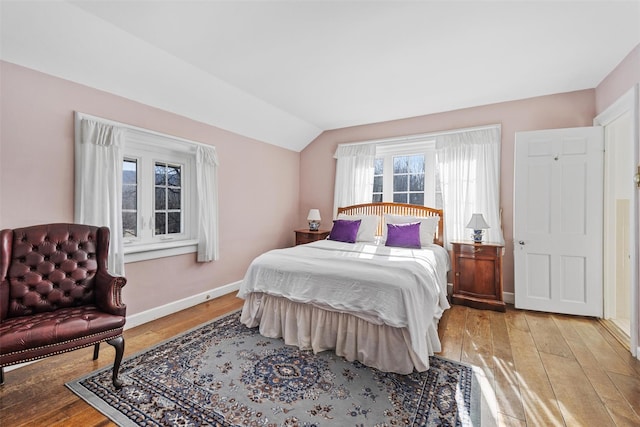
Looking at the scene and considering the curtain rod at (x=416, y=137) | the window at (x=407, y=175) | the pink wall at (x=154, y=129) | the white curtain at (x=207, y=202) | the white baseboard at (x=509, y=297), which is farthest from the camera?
the window at (x=407, y=175)

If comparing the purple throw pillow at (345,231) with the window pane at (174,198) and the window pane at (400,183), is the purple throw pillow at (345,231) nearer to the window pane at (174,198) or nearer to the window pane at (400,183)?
the window pane at (400,183)

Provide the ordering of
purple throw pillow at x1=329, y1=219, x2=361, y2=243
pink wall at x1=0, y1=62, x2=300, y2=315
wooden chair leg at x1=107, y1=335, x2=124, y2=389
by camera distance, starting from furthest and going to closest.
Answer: purple throw pillow at x1=329, y1=219, x2=361, y2=243 → pink wall at x1=0, y1=62, x2=300, y2=315 → wooden chair leg at x1=107, y1=335, x2=124, y2=389

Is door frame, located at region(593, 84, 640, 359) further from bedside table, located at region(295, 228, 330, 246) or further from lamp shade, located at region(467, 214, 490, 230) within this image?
bedside table, located at region(295, 228, 330, 246)

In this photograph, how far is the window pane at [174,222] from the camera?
139 inches

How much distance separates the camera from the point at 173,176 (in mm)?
3547

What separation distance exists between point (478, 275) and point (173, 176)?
399 cm

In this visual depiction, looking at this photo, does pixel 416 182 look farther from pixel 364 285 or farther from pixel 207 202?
pixel 207 202

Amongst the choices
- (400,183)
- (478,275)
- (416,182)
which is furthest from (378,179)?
(478,275)

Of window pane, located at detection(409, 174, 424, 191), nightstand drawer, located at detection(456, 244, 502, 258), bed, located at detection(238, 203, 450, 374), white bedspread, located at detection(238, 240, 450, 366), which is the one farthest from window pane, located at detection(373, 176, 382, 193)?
white bedspread, located at detection(238, 240, 450, 366)

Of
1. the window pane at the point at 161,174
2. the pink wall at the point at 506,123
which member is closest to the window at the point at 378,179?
the pink wall at the point at 506,123

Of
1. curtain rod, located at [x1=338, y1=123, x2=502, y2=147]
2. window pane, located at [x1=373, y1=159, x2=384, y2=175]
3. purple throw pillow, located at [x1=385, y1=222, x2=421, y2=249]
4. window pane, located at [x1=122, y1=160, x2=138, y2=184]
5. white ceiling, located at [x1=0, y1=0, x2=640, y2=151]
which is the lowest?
purple throw pillow, located at [x1=385, y1=222, x2=421, y2=249]

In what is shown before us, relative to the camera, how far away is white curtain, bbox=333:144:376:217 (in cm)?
457

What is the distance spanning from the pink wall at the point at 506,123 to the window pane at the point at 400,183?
2.19ft

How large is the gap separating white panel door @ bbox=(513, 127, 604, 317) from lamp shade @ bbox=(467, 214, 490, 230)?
35 cm
